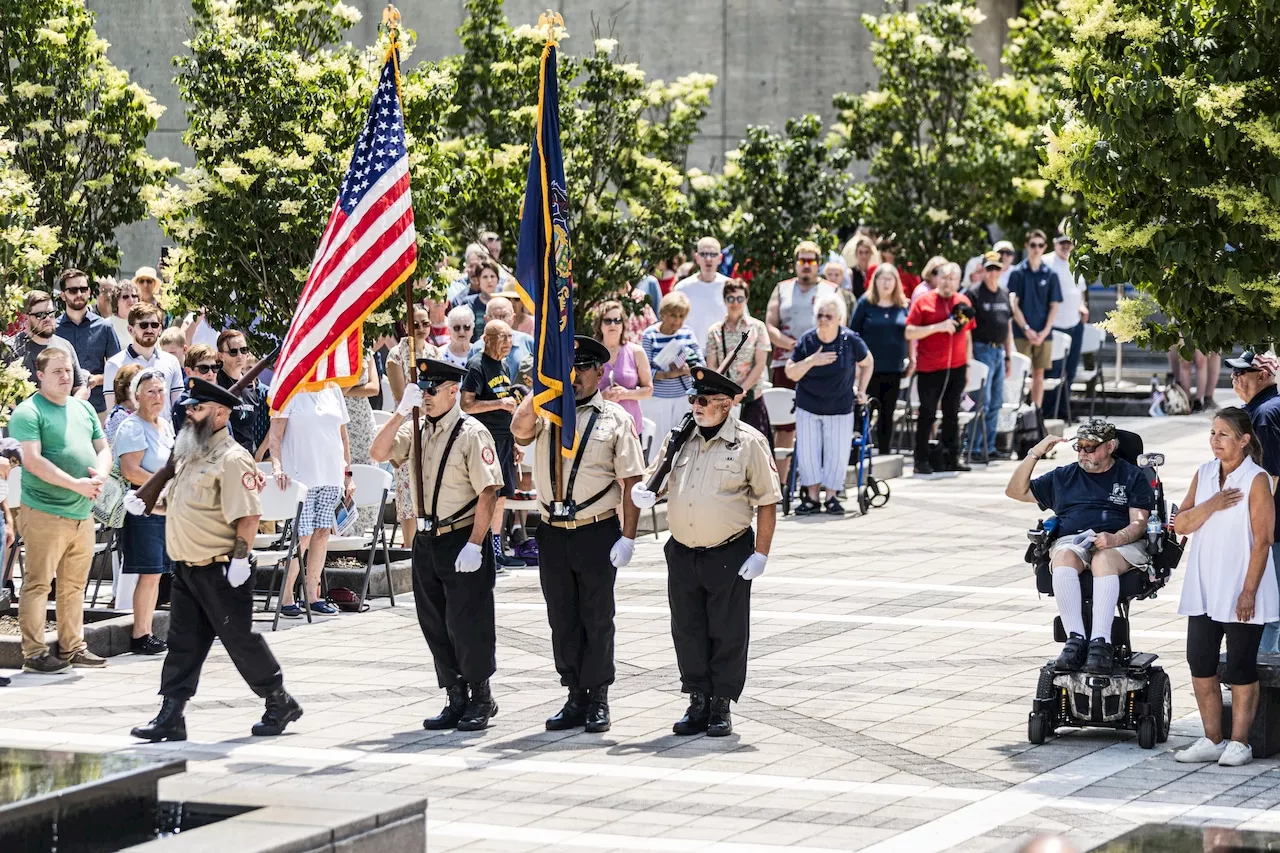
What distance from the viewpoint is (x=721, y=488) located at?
10.4 metres

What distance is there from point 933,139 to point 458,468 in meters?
15.3

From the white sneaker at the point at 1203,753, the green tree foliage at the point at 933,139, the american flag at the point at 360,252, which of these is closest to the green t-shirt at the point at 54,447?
the american flag at the point at 360,252

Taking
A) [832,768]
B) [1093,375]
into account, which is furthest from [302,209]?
[1093,375]

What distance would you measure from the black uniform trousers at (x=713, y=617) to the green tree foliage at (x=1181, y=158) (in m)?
2.34

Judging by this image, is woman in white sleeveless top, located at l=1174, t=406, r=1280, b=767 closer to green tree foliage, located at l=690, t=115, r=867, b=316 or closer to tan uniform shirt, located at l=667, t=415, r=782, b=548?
tan uniform shirt, located at l=667, t=415, r=782, b=548

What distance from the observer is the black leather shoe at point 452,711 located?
1049 cm

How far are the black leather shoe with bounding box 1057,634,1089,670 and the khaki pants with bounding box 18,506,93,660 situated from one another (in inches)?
220

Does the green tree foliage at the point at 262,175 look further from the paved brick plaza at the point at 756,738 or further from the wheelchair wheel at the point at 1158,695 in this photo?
the wheelchair wheel at the point at 1158,695

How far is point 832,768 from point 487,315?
22.0ft

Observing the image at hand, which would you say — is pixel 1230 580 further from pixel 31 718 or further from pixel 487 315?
pixel 487 315

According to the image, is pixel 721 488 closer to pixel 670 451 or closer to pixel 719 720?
pixel 670 451

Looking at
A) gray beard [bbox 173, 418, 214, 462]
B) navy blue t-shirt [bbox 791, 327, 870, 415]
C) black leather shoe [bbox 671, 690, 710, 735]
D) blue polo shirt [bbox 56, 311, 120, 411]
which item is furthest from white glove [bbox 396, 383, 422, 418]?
navy blue t-shirt [bbox 791, 327, 870, 415]

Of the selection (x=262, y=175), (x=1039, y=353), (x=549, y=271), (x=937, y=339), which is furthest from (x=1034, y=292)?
(x=549, y=271)

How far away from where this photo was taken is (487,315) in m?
15.5
